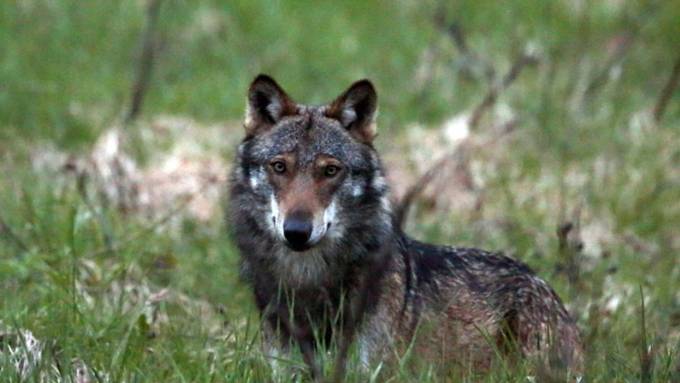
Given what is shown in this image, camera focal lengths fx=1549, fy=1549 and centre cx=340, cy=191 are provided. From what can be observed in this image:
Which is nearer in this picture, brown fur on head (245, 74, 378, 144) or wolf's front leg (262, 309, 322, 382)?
wolf's front leg (262, 309, 322, 382)

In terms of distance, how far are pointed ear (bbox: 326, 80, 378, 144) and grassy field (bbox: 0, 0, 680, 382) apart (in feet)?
3.17

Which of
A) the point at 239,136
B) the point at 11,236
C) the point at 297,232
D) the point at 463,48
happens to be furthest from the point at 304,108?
the point at 463,48

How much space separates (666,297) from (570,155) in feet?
10.5

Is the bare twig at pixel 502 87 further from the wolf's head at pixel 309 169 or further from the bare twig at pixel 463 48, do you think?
the wolf's head at pixel 309 169

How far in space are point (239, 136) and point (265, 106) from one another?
5.50 meters

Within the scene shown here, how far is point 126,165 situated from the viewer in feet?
Answer: 36.8

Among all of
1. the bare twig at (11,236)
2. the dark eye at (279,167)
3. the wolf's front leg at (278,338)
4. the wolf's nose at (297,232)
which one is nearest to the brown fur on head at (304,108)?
the dark eye at (279,167)

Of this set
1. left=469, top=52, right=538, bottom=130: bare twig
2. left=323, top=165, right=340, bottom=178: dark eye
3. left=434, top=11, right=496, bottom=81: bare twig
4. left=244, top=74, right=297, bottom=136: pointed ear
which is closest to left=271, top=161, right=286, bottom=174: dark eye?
left=323, top=165, right=340, bottom=178: dark eye

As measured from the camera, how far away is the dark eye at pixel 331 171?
6605 mm

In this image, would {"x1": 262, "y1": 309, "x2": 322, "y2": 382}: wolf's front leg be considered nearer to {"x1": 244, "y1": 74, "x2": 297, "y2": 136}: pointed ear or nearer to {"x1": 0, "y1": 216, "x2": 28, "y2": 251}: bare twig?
{"x1": 244, "y1": 74, "x2": 297, "y2": 136}: pointed ear

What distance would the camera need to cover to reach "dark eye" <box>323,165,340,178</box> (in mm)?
6605

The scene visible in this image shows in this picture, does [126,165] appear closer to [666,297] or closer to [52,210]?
[52,210]

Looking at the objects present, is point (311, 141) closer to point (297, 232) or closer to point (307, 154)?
point (307, 154)

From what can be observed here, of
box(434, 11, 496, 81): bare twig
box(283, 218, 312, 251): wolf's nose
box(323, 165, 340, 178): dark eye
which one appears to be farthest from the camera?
box(434, 11, 496, 81): bare twig
